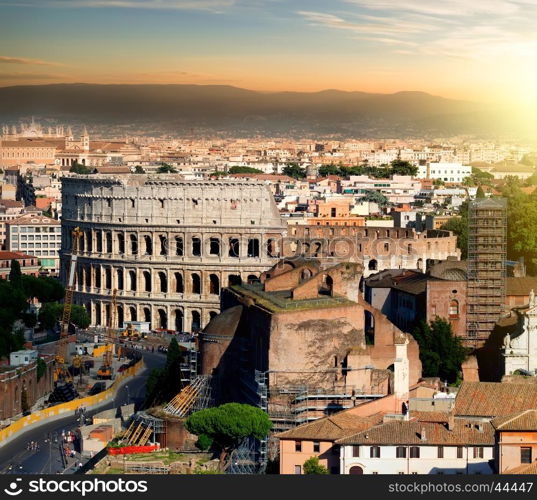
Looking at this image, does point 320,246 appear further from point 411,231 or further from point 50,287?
point 50,287

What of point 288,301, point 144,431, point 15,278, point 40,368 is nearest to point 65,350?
point 15,278

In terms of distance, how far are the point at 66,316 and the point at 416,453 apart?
4243 centimetres

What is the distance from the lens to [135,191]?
295 feet

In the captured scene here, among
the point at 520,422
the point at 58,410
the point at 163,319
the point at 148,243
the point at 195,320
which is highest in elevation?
the point at 520,422

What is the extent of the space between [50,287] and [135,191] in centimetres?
700

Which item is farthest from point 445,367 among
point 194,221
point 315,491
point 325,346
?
point 194,221

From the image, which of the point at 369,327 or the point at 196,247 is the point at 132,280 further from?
the point at 369,327

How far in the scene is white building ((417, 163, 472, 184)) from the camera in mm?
159750

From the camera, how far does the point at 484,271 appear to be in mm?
60719

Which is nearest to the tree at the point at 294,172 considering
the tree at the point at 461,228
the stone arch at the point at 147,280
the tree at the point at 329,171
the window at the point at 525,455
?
the tree at the point at 329,171

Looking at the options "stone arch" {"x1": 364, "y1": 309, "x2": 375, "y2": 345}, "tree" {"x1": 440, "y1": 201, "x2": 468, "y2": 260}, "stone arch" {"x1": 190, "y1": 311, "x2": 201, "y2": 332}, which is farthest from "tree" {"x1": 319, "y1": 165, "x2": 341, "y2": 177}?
"stone arch" {"x1": 364, "y1": 309, "x2": 375, "y2": 345}

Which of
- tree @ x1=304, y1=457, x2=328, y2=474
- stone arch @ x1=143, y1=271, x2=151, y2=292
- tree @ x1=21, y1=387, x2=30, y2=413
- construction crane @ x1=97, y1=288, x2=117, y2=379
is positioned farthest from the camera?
stone arch @ x1=143, y1=271, x2=151, y2=292

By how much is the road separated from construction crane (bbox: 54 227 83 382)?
4078mm

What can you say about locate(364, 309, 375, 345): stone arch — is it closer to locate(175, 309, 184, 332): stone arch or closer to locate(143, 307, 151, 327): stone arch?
locate(175, 309, 184, 332): stone arch
